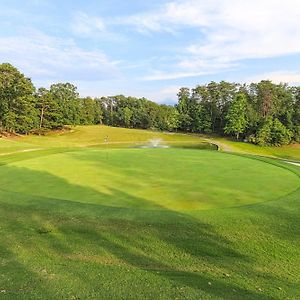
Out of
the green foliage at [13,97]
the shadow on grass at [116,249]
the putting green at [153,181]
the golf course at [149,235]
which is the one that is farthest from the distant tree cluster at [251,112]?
the shadow on grass at [116,249]

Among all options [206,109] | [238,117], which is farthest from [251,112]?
[206,109]

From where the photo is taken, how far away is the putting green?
38.6ft

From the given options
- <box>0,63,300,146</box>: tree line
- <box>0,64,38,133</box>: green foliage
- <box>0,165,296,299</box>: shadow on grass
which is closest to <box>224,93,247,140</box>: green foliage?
<box>0,63,300,146</box>: tree line

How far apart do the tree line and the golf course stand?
138 feet

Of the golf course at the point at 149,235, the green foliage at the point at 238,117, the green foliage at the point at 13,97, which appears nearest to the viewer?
the golf course at the point at 149,235

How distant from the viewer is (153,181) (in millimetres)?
14570

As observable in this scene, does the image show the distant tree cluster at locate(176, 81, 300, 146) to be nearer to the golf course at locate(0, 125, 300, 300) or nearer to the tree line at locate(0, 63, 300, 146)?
the tree line at locate(0, 63, 300, 146)

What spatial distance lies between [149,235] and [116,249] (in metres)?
1.11

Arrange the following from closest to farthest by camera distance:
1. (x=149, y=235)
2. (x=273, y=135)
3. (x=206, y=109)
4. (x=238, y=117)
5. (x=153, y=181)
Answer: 1. (x=149, y=235)
2. (x=153, y=181)
3. (x=273, y=135)
4. (x=238, y=117)
5. (x=206, y=109)

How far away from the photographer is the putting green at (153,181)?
38.6ft

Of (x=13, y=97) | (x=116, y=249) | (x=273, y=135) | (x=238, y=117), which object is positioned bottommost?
(x=116, y=249)

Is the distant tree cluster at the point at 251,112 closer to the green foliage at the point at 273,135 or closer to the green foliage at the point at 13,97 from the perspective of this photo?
the green foliage at the point at 273,135

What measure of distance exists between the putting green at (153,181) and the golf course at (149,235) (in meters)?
0.05

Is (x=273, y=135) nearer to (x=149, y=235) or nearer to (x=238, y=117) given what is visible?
(x=238, y=117)
